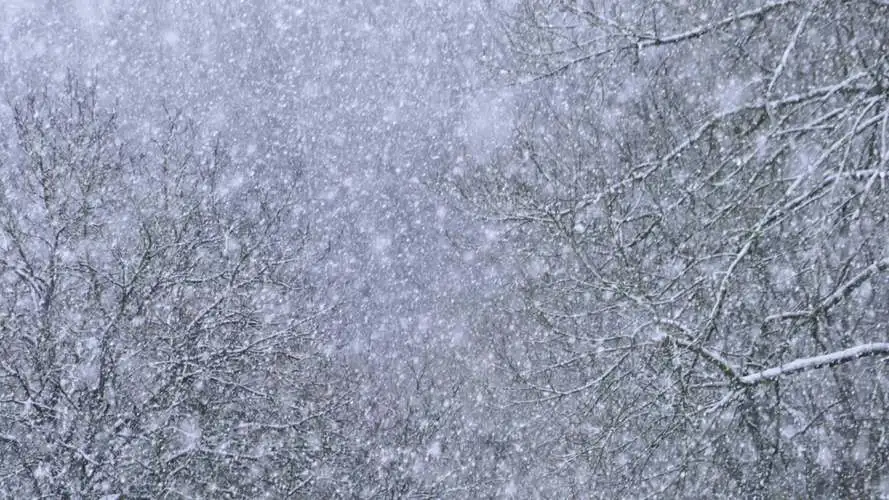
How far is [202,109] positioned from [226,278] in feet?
144

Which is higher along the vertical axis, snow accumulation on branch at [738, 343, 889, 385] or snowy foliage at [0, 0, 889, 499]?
snowy foliage at [0, 0, 889, 499]

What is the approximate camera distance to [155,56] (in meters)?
63.5

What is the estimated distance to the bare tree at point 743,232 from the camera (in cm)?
523

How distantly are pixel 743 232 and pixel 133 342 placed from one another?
628cm

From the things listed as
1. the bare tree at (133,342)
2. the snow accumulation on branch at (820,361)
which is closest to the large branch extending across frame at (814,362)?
the snow accumulation on branch at (820,361)

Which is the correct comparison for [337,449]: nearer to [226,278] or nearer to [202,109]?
[226,278]

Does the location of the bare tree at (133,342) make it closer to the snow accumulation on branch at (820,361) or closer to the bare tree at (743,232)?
the bare tree at (743,232)

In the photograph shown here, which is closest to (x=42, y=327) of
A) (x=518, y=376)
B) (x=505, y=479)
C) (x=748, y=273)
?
(x=518, y=376)

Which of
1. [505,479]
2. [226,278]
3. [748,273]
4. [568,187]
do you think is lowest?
[748,273]

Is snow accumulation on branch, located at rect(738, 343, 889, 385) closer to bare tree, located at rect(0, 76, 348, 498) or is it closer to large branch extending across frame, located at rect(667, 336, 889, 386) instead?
large branch extending across frame, located at rect(667, 336, 889, 386)

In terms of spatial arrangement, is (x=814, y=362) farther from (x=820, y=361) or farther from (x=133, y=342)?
(x=133, y=342)

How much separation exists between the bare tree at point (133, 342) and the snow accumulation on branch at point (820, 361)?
212 inches

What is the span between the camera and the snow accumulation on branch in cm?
511

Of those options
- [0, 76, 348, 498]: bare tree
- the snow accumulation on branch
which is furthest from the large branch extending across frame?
[0, 76, 348, 498]: bare tree
